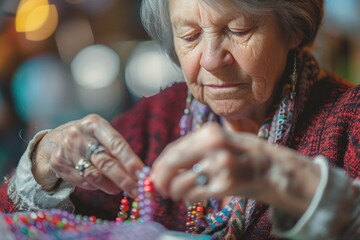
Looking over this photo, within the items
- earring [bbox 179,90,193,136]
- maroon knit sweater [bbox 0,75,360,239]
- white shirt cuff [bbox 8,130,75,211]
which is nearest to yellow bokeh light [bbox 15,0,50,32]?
maroon knit sweater [bbox 0,75,360,239]

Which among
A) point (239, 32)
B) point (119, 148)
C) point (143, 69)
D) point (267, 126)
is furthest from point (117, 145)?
point (143, 69)

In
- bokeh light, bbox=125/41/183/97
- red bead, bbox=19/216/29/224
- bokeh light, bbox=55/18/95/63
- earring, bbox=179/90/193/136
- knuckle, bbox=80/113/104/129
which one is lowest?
bokeh light, bbox=125/41/183/97

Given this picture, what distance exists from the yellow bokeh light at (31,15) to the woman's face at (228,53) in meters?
1.66

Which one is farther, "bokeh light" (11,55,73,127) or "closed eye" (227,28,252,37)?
"bokeh light" (11,55,73,127)

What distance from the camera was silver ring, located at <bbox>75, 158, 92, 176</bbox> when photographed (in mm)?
1144

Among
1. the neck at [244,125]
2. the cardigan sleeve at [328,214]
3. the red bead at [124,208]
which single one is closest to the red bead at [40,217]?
the red bead at [124,208]

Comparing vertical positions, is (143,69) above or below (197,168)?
below

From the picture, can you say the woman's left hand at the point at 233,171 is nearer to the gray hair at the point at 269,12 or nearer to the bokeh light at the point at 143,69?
the gray hair at the point at 269,12

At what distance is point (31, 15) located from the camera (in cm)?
300

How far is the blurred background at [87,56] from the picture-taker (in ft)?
10.3

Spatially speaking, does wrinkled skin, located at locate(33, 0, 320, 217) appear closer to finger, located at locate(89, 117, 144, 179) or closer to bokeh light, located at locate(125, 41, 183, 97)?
finger, located at locate(89, 117, 144, 179)

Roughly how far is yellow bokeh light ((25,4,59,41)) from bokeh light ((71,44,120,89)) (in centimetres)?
23

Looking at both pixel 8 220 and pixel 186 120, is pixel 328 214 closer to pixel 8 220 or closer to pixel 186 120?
pixel 8 220

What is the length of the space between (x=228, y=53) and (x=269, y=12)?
0.47 feet
